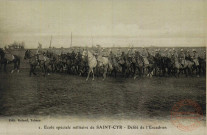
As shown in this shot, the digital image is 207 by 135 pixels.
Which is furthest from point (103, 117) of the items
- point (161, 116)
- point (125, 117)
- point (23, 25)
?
point (23, 25)

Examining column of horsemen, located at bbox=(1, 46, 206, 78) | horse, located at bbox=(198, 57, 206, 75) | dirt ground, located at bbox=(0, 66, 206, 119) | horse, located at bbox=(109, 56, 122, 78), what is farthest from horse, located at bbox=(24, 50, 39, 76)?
horse, located at bbox=(198, 57, 206, 75)

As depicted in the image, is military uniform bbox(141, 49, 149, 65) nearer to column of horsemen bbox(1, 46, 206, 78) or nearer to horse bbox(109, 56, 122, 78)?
column of horsemen bbox(1, 46, 206, 78)

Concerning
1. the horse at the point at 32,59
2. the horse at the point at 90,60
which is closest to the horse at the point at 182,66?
the horse at the point at 90,60

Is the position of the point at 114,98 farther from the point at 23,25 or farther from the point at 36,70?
the point at 23,25

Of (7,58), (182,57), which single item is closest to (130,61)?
(182,57)

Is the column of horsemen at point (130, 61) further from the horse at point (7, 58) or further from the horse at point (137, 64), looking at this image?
the horse at point (7, 58)

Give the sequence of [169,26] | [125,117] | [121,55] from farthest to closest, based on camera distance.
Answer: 1. [121,55]
2. [169,26]
3. [125,117]
